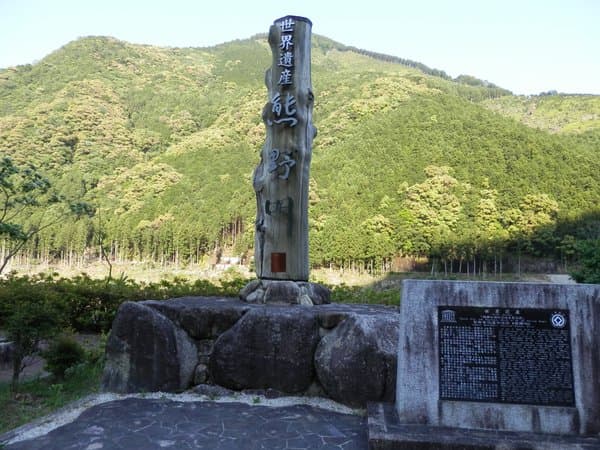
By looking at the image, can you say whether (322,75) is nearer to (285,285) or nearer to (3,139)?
(3,139)

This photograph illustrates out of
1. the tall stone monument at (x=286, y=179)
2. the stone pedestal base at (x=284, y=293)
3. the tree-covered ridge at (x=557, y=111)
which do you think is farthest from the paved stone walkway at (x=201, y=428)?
the tree-covered ridge at (x=557, y=111)

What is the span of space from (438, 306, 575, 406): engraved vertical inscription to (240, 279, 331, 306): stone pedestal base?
2.13m

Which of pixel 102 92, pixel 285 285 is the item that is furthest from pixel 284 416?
pixel 102 92

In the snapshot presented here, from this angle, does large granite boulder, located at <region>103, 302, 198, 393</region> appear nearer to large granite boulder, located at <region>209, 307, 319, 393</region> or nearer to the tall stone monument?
large granite boulder, located at <region>209, 307, 319, 393</region>

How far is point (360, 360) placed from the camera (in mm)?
4254

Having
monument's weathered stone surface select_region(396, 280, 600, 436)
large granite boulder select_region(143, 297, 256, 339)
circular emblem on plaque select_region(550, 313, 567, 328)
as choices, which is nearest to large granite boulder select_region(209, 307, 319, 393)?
large granite boulder select_region(143, 297, 256, 339)

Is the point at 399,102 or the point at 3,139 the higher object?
the point at 399,102

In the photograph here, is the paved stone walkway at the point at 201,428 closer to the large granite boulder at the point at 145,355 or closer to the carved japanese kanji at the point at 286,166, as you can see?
the large granite boulder at the point at 145,355

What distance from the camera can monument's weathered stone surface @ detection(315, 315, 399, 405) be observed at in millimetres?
4191

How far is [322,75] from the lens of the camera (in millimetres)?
79375

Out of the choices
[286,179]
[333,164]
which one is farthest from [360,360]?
[333,164]

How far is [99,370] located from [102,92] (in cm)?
7285

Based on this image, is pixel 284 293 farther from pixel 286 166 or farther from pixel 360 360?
pixel 286 166

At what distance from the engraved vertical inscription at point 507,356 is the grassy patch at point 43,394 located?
147 inches
